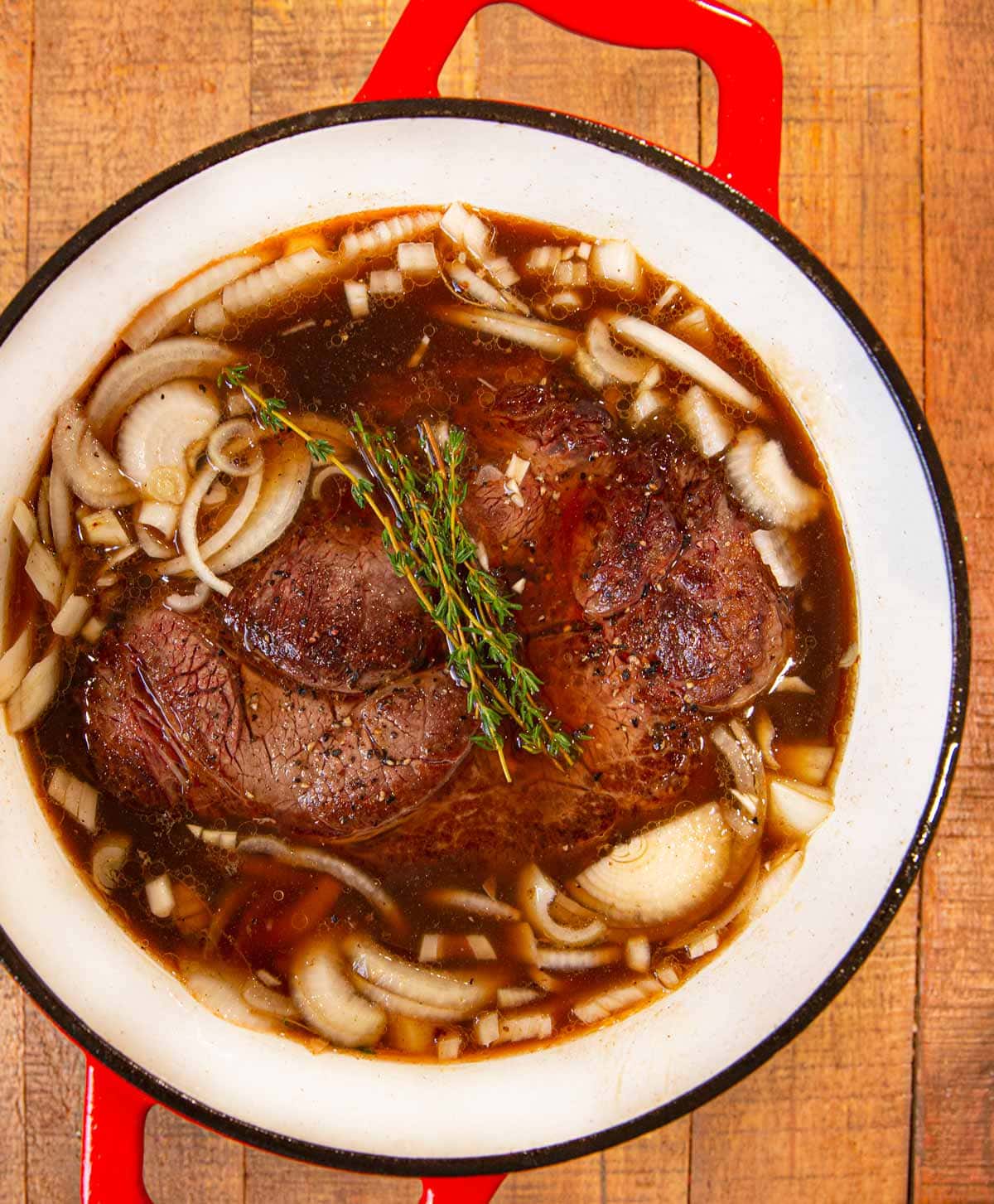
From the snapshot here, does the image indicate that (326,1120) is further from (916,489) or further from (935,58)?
(935,58)

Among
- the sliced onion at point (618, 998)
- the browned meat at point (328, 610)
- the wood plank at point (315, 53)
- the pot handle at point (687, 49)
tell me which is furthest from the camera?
the wood plank at point (315, 53)

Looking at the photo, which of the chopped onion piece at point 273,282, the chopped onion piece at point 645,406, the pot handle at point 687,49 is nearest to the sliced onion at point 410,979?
the chopped onion piece at point 645,406

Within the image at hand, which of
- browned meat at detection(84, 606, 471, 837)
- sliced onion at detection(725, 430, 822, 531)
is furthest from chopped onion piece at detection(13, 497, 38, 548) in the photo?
sliced onion at detection(725, 430, 822, 531)

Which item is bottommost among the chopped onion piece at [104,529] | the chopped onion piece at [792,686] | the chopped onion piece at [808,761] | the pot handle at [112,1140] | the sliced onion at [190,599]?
the pot handle at [112,1140]

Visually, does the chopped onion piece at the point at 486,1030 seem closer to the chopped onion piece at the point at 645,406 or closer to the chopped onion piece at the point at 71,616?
the chopped onion piece at the point at 71,616

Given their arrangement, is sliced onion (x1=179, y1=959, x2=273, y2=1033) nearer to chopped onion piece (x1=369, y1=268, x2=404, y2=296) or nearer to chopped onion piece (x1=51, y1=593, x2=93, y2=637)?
chopped onion piece (x1=51, y1=593, x2=93, y2=637)

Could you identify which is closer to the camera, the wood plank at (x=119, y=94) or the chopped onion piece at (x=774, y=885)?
the chopped onion piece at (x=774, y=885)

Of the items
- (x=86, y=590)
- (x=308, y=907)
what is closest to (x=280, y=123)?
(x=86, y=590)
